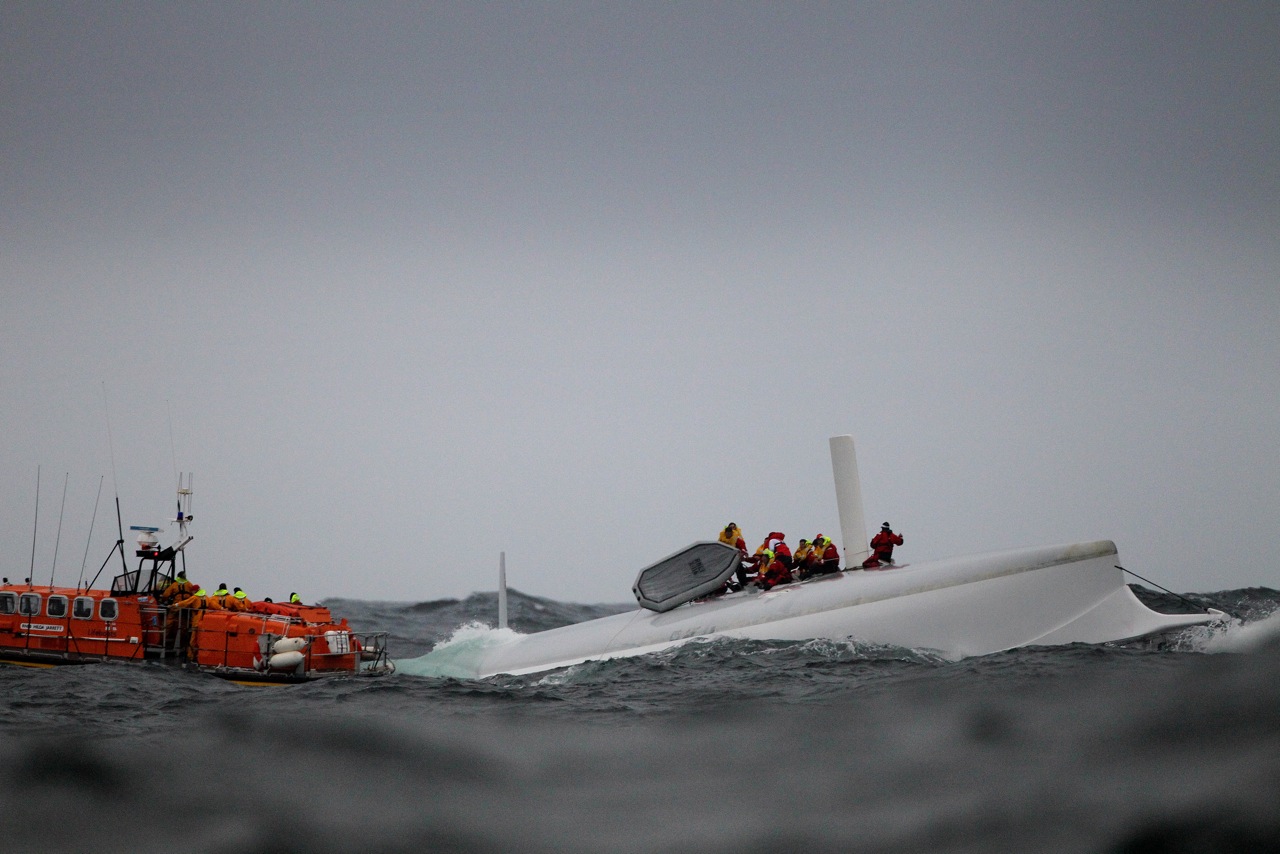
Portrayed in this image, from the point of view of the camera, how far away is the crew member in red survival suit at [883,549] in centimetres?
2169

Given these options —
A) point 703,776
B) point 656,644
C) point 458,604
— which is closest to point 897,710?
point 703,776

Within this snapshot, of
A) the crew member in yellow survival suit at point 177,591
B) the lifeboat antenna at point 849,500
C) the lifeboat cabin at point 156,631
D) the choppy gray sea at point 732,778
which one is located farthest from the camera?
the crew member in yellow survival suit at point 177,591

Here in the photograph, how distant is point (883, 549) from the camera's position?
71.5ft

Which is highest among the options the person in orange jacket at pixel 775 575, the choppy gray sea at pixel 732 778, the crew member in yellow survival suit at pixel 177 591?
the crew member in yellow survival suit at pixel 177 591

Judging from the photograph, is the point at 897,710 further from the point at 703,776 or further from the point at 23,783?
the point at 23,783

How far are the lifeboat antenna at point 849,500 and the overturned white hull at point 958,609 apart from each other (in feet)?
2.40

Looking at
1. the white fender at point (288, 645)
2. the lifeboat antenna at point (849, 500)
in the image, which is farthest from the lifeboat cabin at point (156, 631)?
the lifeboat antenna at point (849, 500)

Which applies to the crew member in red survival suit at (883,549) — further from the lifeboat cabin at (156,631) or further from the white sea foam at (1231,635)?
the lifeboat cabin at (156,631)

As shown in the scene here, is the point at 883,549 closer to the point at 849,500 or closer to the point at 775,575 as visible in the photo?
the point at 849,500

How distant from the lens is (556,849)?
4816mm

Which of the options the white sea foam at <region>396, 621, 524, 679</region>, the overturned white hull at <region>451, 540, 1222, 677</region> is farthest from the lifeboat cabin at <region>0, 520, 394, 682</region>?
the overturned white hull at <region>451, 540, 1222, 677</region>

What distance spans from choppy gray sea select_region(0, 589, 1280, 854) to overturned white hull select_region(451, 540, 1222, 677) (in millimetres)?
10564

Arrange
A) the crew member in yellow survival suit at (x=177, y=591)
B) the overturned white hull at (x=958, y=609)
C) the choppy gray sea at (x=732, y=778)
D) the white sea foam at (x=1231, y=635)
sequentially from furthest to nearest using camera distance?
the crew member in yellow survival suit at (x=177, y=591) < the overturned white hull at (x=958, y=609) < the white sea foam at (x=1231, y=635) < the choppy gray sea at (x=732, y=778)

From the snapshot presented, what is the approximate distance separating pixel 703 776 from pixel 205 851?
2.67 meters
